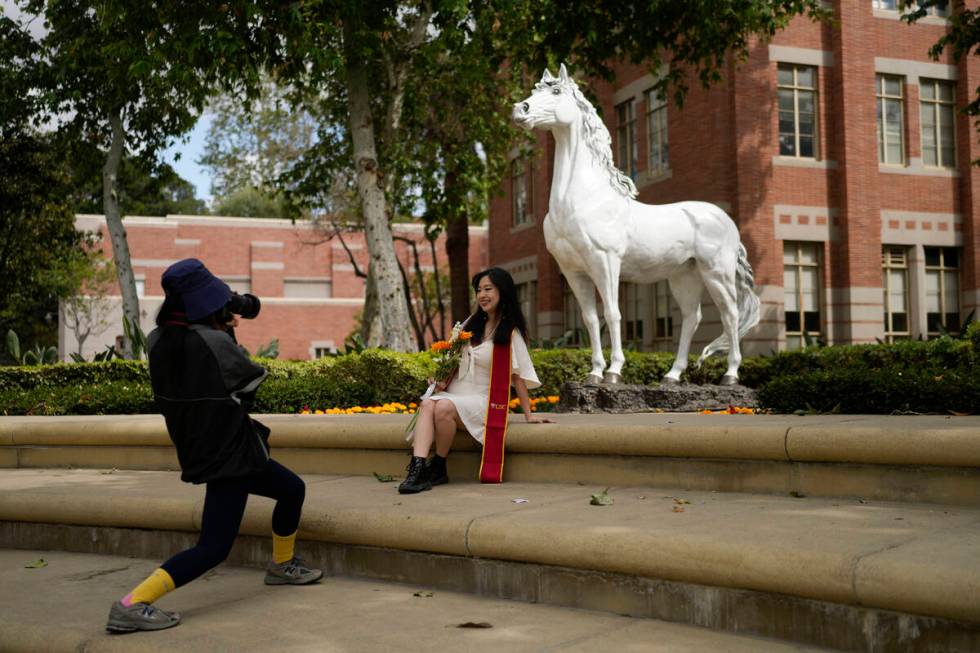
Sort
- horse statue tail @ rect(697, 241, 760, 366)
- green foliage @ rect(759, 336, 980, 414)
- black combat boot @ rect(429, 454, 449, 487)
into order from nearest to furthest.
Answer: black combat boot @ rect(429, 454, 449, 487) → green foliage @ rect(759, 336, 980, 414) → horse statue tail @ rect(697, 241, 760, 366)

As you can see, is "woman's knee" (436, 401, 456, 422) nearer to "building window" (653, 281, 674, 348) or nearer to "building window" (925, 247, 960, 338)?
"building window" (653, 281, 674, 348)

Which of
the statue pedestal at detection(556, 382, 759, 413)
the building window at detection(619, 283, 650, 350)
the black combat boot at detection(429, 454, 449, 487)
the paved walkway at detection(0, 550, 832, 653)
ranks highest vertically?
the building window at detection(619, 283, 650, 350)

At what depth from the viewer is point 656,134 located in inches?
862

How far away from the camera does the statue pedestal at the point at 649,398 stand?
8344mm

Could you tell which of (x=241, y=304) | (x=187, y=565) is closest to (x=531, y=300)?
(x=241, y=304)

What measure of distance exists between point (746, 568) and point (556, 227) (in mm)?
4884

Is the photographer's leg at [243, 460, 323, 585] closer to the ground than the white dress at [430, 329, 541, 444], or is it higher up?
closer to the ground

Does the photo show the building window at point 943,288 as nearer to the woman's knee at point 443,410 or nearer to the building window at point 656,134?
the building window at point 656,134

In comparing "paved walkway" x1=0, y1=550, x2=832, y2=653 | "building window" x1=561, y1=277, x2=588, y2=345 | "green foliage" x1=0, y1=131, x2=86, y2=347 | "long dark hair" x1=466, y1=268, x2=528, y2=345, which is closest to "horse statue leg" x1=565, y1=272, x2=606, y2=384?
"long dark hair" x1=466, y1=268, x2=528, y2=345

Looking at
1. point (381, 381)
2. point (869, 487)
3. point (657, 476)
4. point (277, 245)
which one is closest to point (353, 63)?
point (381, 381)

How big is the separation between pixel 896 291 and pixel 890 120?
375cm

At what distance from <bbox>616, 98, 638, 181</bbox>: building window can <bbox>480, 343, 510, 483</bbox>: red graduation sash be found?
17.2 m

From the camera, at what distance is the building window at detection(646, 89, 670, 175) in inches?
848

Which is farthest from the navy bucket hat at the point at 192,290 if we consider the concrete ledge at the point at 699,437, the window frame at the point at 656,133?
the window frame at the point at 656,133
